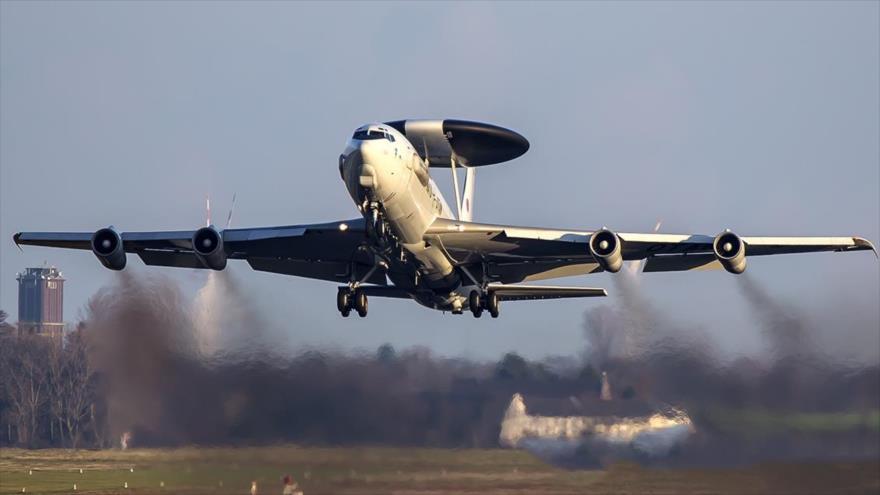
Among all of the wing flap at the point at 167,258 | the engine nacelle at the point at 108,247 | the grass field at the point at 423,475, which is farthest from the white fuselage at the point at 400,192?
the engine nacelle at the point at 108,247

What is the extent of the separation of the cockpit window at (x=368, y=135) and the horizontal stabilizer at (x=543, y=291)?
303 inches

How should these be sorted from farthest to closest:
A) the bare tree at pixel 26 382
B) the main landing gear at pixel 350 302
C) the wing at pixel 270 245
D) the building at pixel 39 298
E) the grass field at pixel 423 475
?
the building at pixel 39 298, the bare tree at pixel 26 382, the main landing gear at pixel 350 302, the wing at pixel 270 245, the grass field at pixel 423 475

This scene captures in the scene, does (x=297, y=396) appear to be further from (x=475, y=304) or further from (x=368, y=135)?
(x=368, y=135)

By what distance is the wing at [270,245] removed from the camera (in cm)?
4206

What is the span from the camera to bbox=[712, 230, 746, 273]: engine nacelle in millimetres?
39906

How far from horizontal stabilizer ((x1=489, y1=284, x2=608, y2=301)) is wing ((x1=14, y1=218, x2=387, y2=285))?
356 cm

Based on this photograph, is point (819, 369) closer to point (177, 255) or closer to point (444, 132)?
point (444, 132)

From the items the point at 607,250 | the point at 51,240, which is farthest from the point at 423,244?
the point at 51,240

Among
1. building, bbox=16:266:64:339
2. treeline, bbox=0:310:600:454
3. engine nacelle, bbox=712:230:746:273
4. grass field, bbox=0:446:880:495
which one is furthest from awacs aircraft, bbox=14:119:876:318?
building, bbox=16:266:64:339

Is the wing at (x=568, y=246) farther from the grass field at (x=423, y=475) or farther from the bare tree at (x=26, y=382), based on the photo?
the bare tree at (x=26, y=382)

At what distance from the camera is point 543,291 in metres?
44.7

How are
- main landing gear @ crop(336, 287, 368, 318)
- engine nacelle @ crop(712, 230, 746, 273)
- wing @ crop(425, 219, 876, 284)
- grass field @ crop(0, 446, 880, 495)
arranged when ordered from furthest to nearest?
main landing gear @ crop(336, 287, 368, 318) → wing @ crop(425, 219, 876, 284) → engine nacelle @ crop(712, 230, 746, 273) → grass field @ crop(0, 446, 880, 495)

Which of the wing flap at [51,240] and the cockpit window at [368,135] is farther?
the wing flap at [51,240]

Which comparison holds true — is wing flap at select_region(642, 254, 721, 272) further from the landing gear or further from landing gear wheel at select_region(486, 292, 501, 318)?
the landing gear
